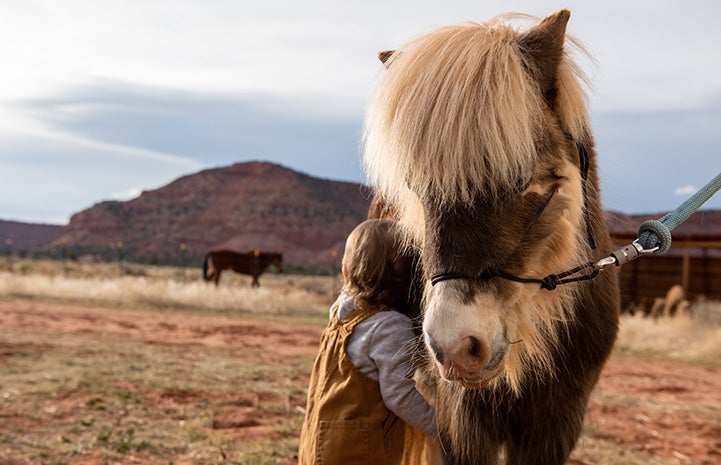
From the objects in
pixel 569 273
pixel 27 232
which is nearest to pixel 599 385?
pixel 569 273

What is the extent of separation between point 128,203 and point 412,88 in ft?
395

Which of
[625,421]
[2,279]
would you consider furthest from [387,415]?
[2,279]

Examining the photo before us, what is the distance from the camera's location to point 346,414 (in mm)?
2402

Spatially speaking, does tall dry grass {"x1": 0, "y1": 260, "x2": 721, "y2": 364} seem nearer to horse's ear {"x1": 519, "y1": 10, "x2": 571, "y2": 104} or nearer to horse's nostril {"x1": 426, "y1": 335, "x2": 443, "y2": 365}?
horse's ear {"x1": 519, "y1": 10, "x2": 571, "y2": 104}

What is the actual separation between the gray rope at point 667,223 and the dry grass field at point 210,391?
3.19m

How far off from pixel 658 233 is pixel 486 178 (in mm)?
765

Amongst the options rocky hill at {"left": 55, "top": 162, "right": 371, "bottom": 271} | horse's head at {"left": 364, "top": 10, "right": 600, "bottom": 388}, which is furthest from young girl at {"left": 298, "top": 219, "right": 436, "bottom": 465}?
rocky hill at {"left": 55, "top": 162, "right": 371, "bottom": 271}

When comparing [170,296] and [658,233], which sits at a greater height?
[658,233]

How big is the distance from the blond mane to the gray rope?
1.31 ft

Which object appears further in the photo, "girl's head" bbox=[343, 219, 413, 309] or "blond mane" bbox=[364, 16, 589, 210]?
"girl's head" bbox=[343, 219, 413, 309]

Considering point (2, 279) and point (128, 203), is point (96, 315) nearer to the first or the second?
point (2, 279)

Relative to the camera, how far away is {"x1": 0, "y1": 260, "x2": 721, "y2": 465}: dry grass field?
4.96 meters

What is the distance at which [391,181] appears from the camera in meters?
2.07

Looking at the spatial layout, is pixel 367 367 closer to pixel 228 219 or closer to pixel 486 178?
pixel 486 178
